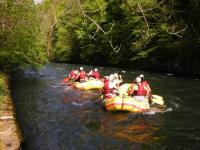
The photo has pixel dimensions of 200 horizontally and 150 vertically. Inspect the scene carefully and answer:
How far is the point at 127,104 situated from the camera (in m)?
17.7

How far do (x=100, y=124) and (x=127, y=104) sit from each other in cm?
244

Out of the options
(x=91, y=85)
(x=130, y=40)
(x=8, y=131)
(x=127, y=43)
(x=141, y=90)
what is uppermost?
(x=130, y=40)

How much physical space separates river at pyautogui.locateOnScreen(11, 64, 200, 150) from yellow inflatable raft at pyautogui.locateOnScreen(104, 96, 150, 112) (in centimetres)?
31

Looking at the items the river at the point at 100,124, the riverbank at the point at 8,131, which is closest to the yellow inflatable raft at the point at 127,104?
the river at the point at 100,124

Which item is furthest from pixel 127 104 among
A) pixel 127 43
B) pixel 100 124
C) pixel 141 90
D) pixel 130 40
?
pixel 127 43

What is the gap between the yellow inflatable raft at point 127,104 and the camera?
17.7m

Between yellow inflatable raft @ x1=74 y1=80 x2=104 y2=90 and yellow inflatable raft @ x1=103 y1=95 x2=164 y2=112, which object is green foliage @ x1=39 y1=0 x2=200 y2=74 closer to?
yellow inflatable raft @ x1=74 y1=80 x2=104 y2=90

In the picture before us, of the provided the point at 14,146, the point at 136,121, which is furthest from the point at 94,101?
the point at 14,146

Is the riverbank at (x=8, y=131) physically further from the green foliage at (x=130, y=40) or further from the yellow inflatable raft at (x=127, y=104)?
the green foliage at (x=130, y=40)

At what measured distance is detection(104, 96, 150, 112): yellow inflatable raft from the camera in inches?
698

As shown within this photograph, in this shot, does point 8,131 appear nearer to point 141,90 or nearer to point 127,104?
point 127,104

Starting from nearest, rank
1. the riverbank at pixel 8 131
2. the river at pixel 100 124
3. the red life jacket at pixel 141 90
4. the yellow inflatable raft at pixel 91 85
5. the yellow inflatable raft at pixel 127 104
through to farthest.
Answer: the riverbank at pixel 8 131, the river at pixel 100 124, the yellow inflatable raft at pixel 127 104, the red life jacket at pixel 141 90, the yellow inflatable raft at pixel 91 85

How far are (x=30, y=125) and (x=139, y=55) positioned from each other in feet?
95.8

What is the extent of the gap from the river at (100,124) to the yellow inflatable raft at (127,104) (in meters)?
0.31
